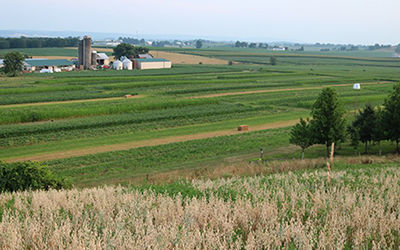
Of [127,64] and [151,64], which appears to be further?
[151,64]

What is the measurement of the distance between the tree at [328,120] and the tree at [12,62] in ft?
282

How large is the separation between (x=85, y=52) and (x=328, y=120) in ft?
350

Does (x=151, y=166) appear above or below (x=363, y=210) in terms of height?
below

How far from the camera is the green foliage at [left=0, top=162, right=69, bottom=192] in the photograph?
19500 mm

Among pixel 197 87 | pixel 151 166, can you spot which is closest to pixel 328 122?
pixel 151 166

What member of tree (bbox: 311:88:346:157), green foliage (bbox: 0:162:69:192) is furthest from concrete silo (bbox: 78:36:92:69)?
green foliage (bbox: 0:162:69:192)

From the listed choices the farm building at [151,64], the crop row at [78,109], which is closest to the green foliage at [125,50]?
the farm building at [151,64]

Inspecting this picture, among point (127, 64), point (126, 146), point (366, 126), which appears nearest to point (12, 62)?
point (127, 64)

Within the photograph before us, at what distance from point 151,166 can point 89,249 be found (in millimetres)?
21672

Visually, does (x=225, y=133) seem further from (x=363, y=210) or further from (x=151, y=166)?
(x=363, y=210)

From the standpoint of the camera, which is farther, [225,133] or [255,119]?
[255,119]

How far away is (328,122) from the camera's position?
108ft

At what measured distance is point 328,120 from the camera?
33.0 metres

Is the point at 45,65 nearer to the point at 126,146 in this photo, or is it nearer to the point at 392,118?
the point at 126,146
